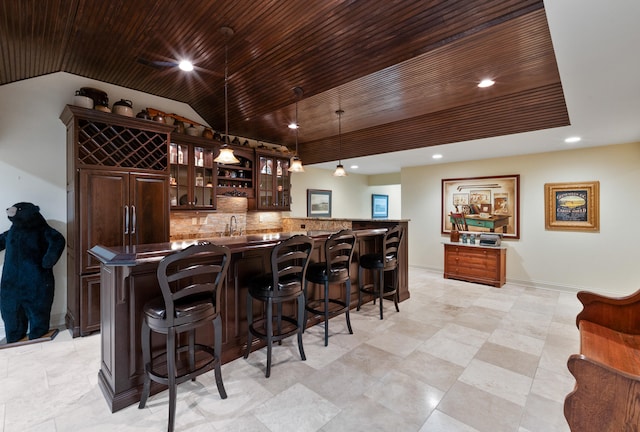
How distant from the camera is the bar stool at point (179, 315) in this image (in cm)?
178

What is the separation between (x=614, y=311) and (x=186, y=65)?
438cm

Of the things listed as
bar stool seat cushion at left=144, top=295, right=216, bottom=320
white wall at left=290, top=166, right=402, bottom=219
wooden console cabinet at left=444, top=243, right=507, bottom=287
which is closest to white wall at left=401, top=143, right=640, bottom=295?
wooden console cabinet at left=444, top=243, right=507, bottom=287

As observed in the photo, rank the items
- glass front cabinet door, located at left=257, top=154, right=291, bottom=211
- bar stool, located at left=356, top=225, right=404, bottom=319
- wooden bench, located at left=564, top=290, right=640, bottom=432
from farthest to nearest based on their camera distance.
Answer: glass front cabinet door, located at left=257, top=154, right=291, bottom=211 < bar stool, located at left=356, top=225, right=404, bottom=319 < wooden bench, located at left=564, top=290, right=640, bottom=432

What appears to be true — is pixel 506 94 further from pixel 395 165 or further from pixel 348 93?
pixel 395 165

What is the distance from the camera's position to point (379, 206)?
9.31 m

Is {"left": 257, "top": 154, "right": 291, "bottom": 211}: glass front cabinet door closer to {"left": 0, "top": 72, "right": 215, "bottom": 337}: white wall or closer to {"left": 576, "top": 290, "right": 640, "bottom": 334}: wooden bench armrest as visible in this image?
{"left": 0, "top": 72, "right": 215, "bottom": 337}: white wall

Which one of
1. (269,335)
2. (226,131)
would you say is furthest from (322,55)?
(269,335)

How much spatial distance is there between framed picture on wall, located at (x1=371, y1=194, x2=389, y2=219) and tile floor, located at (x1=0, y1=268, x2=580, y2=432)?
5758 mm

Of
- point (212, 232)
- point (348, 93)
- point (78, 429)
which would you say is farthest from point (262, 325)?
point (348, 93)

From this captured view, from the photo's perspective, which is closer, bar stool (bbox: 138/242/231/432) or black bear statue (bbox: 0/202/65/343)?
bar stool (bbox: 138/242/231/432)

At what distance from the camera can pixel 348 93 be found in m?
3.54

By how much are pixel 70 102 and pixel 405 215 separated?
Answer: 641 centimetres

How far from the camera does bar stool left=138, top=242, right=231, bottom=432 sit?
1776 mm

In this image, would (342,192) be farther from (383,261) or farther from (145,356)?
(145,356)
